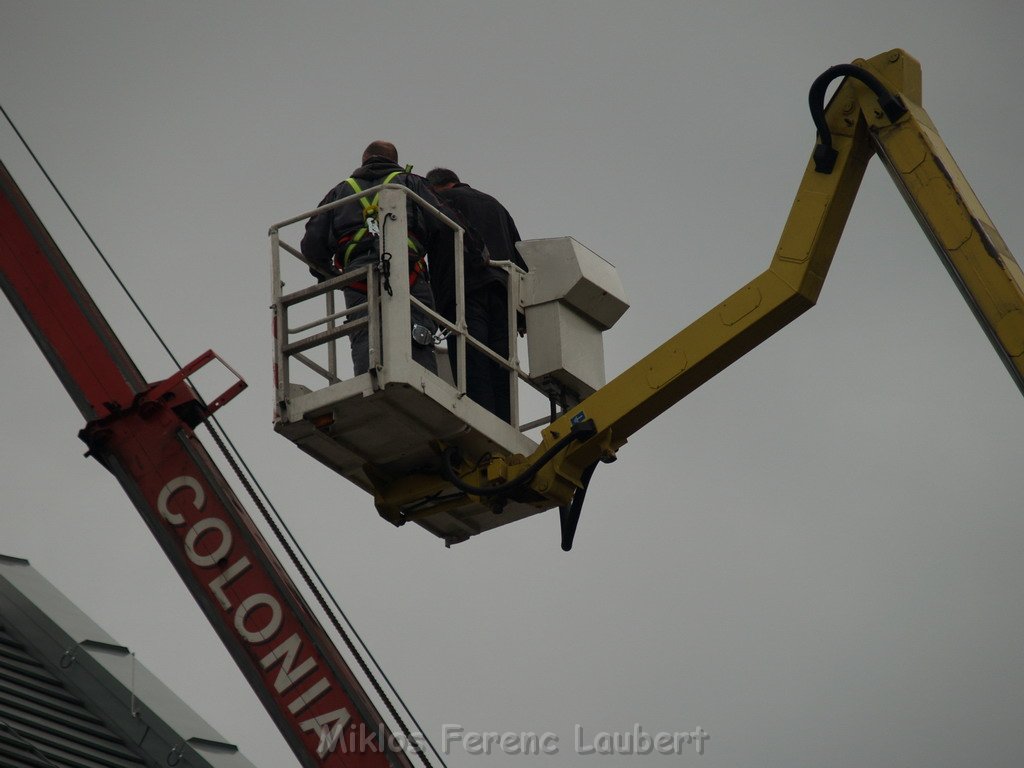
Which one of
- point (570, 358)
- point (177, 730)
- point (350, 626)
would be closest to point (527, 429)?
point (570, 358)

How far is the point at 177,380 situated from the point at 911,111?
4.75 meters

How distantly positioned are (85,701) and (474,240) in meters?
3.84

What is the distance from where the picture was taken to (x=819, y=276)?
12.0 m

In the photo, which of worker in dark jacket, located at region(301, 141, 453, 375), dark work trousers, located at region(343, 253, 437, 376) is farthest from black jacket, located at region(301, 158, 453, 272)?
dark work trousers, located at region(343, 253, 437, 376)

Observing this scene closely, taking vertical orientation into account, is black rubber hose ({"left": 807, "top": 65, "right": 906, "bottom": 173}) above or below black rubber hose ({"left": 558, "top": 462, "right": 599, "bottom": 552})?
above

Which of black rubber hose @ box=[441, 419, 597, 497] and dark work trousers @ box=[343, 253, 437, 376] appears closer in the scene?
dark work trousers @ box=[343, 253, 437, 376]

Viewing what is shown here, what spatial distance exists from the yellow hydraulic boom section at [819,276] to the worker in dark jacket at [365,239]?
0.94 metres

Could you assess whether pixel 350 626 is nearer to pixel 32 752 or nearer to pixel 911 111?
pixel 32 752

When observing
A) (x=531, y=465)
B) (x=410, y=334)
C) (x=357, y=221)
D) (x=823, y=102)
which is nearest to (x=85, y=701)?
(x=531, y=465)

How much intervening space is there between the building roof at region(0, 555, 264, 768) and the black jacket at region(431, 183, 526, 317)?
3144 mm

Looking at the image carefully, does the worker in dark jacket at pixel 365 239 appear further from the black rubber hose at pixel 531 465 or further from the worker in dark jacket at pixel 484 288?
the black rubber hose at pixel 531 465

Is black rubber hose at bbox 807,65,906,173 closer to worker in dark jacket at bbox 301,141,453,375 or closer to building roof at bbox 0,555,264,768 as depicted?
worker in dark jacket at bbox 301,141,453,375

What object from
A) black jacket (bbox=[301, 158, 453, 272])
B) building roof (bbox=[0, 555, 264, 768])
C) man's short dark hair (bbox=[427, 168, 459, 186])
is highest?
man's short dark hair (bbox=[427, 168, 459, 186])

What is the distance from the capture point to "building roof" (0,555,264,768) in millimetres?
12719
